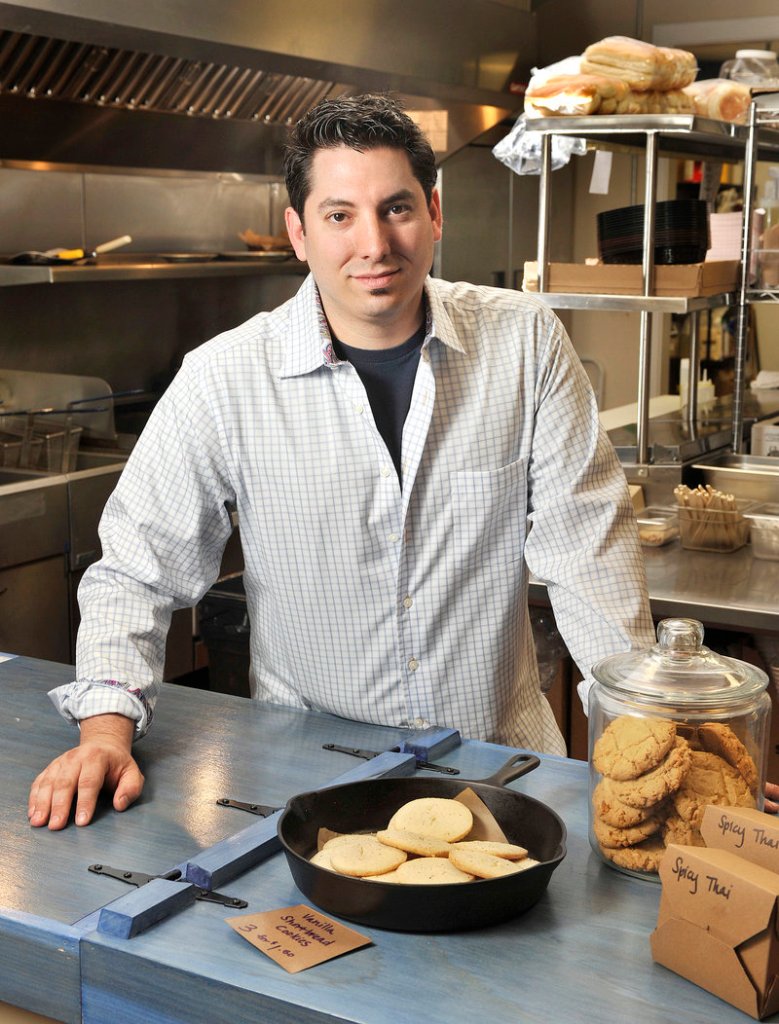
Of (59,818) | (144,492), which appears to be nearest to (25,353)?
(144,492)

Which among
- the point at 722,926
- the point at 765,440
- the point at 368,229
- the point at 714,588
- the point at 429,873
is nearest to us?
the point at 722,926

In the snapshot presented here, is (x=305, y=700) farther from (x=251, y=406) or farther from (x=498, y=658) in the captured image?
(x=251, y=406)

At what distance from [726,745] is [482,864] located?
0.89 ft

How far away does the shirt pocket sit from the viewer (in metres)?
1.84

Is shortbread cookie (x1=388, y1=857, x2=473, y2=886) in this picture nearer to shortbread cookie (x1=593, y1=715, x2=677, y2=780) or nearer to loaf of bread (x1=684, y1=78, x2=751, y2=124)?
shortbread cookie (x1=593, y1=715, x2=677, y2=780)

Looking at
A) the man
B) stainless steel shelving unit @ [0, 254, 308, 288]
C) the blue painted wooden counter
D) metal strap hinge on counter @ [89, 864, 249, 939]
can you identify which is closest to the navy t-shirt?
the man

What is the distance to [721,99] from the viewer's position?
346 cm

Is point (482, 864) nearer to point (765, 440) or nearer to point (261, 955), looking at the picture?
point (261, 955)

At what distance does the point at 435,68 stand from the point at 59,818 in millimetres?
3898

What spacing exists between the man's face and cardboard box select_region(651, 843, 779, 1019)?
92cm

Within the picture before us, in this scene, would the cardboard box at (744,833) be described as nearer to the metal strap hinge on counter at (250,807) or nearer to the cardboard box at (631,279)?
the metal strap hinge on counter at (250,807)

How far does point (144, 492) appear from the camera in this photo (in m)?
1.84

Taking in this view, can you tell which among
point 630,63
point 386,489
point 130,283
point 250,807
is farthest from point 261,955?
point 130,283

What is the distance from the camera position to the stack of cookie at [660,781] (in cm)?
119
